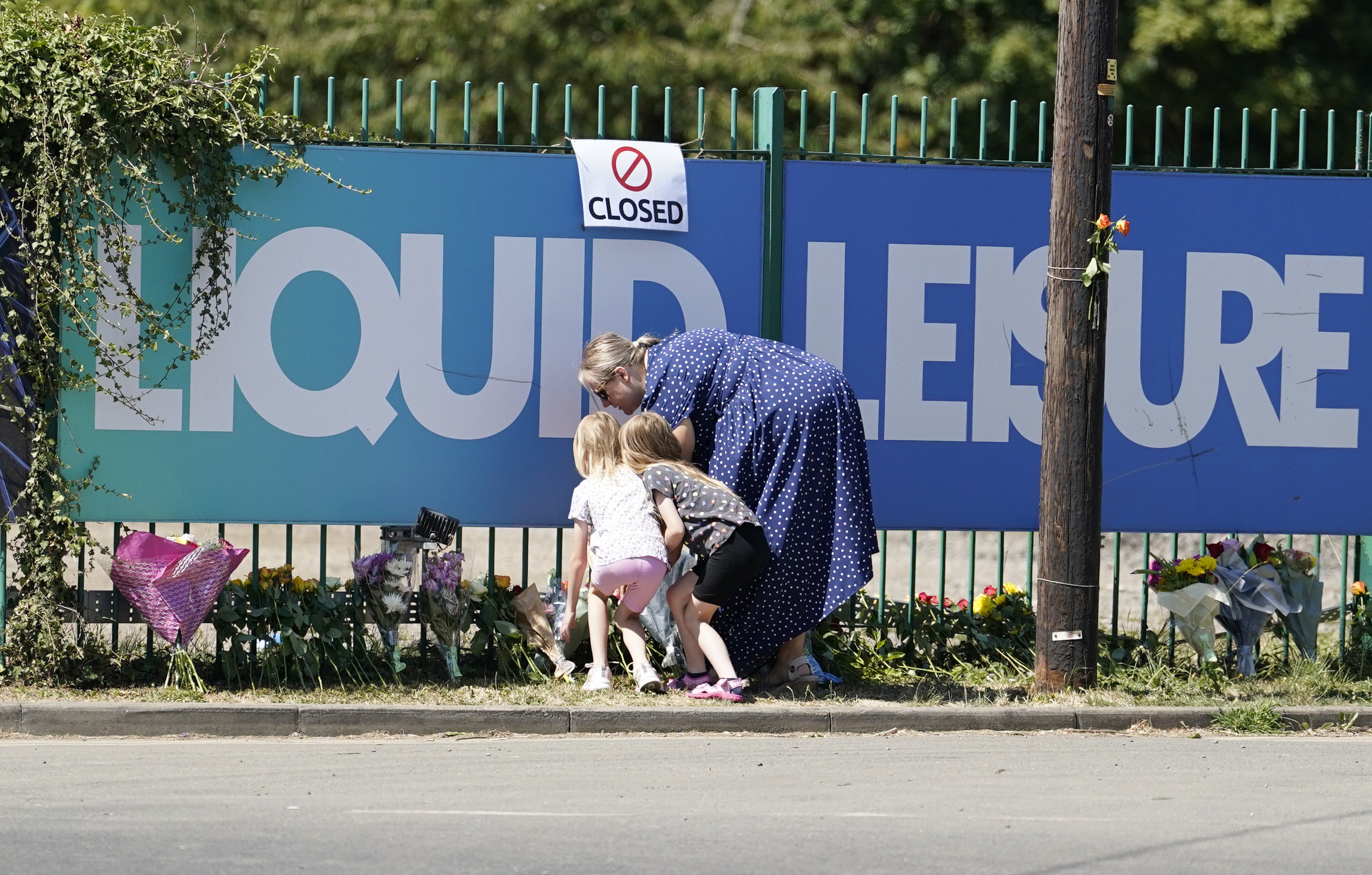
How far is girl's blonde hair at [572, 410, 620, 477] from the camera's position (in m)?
6.83

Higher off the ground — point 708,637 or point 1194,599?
point 1194,599

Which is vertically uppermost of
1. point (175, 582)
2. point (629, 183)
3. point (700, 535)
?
point (629, 183)

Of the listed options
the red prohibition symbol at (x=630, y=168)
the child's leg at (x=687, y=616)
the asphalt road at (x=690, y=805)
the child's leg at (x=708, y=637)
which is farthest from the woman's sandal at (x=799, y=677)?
the red prohibition symbol at (x=630, y=168)

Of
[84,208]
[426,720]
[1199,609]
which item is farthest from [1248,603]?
[84,208]

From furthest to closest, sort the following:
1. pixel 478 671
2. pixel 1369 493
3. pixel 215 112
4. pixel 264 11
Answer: pixel 264 11 → pixel 1369 493 → pixel 478 671 → pixel 215 112

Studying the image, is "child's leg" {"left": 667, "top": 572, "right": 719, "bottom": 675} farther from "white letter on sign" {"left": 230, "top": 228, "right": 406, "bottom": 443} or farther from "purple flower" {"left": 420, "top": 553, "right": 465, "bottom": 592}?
"white letter on sign" {"left": 230, "top": 228, "right": 406, "bottom": 443}

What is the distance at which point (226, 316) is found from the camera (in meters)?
7.03

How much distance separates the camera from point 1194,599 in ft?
24.1

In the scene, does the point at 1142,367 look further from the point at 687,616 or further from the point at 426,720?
the point at 426,720

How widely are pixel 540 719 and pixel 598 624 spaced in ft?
1.72

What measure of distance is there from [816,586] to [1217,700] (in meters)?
1.93

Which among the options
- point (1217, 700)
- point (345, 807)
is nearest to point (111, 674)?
point (345, 807)

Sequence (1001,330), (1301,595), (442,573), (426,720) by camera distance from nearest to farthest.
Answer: (426,720)
(442,573)
(1301,595)
(1001,330)

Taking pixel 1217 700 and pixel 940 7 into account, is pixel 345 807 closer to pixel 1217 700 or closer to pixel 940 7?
pixel 1217 700
